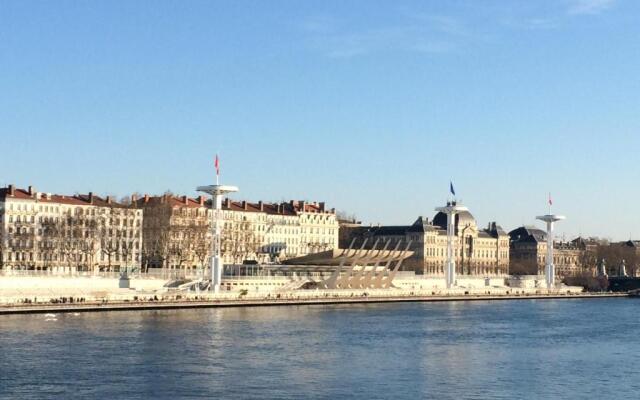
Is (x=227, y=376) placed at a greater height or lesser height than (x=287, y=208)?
lesser

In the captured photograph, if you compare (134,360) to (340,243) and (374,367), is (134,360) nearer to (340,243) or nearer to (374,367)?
(374,367)

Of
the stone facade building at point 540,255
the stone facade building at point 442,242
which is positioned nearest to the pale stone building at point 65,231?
the stone facade building at point 442,242

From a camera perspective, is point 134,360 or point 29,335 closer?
point 134,360

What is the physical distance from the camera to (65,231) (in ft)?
338

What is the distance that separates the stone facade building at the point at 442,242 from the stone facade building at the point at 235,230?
10559 millimetres

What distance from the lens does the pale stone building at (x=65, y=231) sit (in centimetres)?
10219

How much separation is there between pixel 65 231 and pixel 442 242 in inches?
2506

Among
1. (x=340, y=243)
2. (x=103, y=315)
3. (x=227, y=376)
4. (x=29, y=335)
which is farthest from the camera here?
(x=340, y=243)

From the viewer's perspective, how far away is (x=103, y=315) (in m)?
63.4

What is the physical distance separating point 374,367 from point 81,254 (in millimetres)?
68590

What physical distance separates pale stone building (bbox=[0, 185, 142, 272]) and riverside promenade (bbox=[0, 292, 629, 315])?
21.7 meters

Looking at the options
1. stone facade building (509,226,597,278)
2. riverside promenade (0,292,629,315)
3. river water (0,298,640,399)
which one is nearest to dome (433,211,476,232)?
stone facade building (509,226,597,278)

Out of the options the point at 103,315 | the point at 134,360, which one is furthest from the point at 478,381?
the point at 103,315

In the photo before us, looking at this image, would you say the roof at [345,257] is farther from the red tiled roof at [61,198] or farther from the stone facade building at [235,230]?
the red tiled roof at [61,198]
